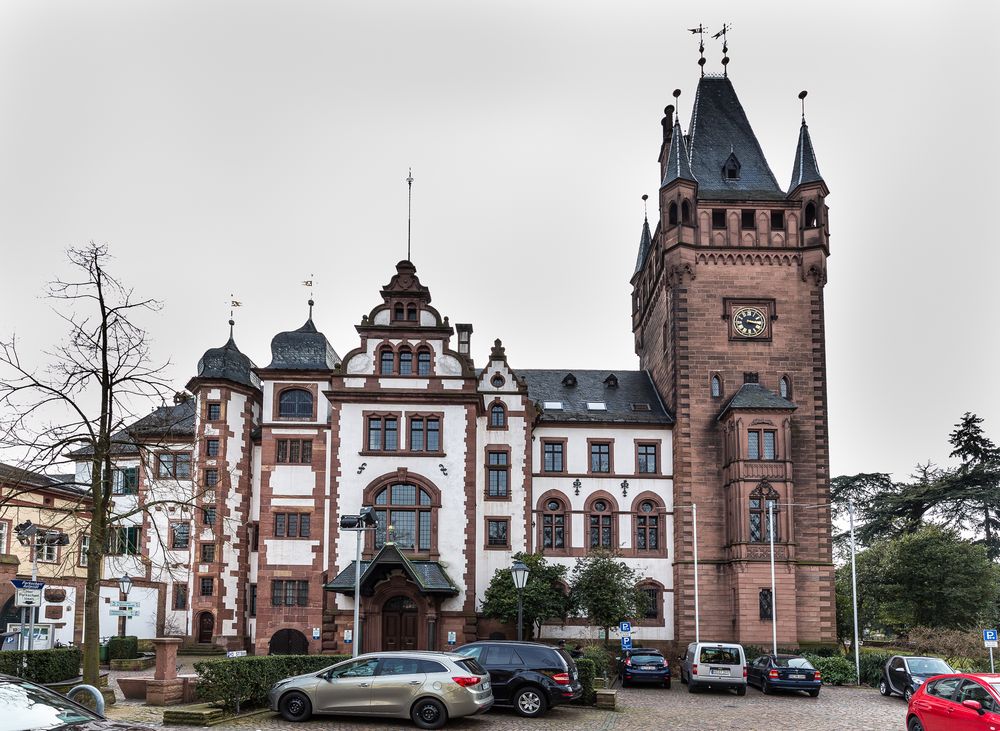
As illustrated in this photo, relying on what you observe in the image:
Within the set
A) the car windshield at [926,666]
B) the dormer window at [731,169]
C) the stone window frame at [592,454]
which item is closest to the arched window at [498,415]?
the stone window frame at [592,454]

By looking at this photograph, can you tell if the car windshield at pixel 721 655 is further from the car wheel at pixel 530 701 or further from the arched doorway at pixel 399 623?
the arched doorway at pixel 399 623

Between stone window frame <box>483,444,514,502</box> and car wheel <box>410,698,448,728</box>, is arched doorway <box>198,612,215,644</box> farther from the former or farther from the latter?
car wheel <box>410,698,448,728</box>

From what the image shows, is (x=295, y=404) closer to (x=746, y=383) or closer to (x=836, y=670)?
(x=746, y=383)

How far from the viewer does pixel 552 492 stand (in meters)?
50.2

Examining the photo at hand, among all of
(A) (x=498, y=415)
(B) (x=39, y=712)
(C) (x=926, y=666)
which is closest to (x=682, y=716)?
(C) (x=926, y=666)

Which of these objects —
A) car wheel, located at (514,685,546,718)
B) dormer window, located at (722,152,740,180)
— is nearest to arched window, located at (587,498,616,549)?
dormer window, located at (722,152,740,180)

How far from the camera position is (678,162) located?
176ft

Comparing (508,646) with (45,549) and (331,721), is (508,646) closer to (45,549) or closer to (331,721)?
(331,721)

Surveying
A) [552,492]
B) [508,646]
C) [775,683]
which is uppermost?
[552,492]

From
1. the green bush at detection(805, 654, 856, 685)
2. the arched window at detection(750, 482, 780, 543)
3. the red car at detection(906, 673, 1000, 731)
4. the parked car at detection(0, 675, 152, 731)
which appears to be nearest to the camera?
the parked car at detection(0, 675, 152, 731)

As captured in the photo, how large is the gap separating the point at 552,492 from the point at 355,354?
11.6 m

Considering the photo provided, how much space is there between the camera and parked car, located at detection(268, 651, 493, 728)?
21422 mm

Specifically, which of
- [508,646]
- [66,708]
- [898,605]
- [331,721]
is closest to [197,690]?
[331,721]

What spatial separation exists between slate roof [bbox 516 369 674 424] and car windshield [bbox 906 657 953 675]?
19178mm
